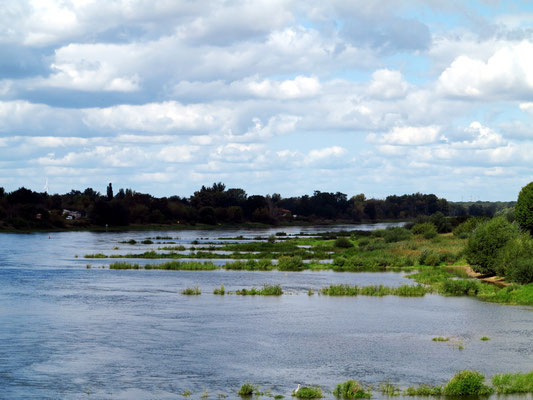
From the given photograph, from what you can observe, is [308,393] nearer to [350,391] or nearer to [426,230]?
[350,391]

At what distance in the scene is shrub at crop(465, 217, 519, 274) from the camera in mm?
61156

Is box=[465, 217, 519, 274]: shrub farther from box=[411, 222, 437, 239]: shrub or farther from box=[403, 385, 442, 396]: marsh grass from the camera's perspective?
box=[411, 222, 437, 239]: shrub

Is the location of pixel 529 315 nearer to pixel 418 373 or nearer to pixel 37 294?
pixel 418 373

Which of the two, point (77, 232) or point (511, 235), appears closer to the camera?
point (511, 235)

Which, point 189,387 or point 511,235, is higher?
point 511,235

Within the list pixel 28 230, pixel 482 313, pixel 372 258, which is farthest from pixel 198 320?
pixel 28 230

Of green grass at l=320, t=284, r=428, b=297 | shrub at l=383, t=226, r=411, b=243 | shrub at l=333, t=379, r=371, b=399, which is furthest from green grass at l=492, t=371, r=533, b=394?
shrub at l=383, t=226, r=411, b=243

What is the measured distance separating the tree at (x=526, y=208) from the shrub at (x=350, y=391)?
193 ft

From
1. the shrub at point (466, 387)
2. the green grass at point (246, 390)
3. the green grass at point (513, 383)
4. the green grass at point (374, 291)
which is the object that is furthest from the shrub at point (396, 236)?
the green grass at point (246, 390)

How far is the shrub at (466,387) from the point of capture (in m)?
24.8

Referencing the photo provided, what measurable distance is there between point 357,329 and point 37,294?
2534 centimetres

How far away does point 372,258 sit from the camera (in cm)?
7806

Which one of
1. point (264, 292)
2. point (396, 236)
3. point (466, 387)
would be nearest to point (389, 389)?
point (466, 387)

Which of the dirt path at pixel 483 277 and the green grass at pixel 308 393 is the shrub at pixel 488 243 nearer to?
the dirt path at pixel 483 277
